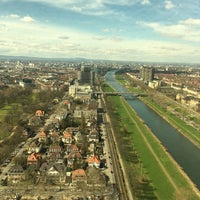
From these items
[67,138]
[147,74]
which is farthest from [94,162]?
[147,74]

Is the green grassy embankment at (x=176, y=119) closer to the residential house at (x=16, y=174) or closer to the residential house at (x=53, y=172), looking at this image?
the residential house at (x=53, y=172)

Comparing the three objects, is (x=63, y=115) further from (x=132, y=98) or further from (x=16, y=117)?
(x=132, y=98)

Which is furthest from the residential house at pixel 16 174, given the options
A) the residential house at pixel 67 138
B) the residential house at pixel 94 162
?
the residential house at pixel 67 138

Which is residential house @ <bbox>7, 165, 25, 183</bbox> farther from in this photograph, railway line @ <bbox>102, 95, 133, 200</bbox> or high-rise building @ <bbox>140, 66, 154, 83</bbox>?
high-rise building @ <bbox>140, 66, 154, 83</bbox>

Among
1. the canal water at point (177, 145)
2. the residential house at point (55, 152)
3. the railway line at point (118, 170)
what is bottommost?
the canal water at point (177, 145)

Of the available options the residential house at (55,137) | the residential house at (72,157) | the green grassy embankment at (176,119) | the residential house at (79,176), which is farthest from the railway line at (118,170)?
the green grassy embankment at (176,119)

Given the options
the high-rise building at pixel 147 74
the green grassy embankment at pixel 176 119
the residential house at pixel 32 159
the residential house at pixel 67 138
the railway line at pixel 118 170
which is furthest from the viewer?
the high-rise building at pixel 147 74

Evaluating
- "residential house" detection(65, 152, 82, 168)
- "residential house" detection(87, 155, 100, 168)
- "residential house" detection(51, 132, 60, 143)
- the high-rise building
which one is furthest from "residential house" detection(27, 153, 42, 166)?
the high-rise building

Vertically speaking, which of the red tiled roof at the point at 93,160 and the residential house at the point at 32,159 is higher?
the red tiled roof at the point at 93,160

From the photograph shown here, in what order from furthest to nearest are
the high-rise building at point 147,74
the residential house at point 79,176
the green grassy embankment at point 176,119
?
the high-rise building at point 147,74 → the green grassy embankment at point 176,119 → the residential house at point 79,176

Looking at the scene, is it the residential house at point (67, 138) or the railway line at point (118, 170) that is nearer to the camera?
the railway line at point (118, 170)
